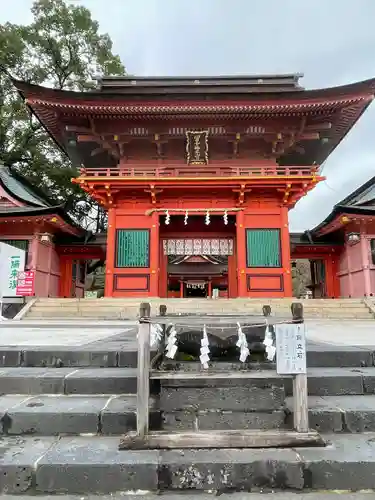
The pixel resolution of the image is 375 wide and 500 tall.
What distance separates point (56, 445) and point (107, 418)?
1.37ft

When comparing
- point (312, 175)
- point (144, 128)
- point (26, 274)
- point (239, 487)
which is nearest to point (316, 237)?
point (312, 175)

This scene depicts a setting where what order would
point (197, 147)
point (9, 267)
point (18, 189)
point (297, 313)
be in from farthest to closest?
point (18, 189) < point (197, 147) < point (9, 267) < point (297, 313)

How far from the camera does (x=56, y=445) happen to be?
105 inches

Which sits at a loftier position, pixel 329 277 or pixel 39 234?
pixel 39 234

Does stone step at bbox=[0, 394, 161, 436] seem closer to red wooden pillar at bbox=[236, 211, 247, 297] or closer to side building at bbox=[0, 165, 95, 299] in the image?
red wooden pillar at bbox=[236, 211, 247, 297]

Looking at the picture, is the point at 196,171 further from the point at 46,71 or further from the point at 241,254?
the point at 46,71

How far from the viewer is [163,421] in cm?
290

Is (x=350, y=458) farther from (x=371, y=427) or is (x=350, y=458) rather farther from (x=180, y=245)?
(x=180, y=245)

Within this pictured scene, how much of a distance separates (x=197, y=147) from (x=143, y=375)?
Result: 1339cm

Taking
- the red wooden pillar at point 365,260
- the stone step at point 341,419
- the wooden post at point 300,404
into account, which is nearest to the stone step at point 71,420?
the wooden post at point 300,404

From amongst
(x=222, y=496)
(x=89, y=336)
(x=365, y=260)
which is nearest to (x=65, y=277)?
(x=89, y=336)

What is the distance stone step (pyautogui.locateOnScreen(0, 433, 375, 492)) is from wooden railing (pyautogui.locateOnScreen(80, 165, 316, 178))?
12611 millimetres

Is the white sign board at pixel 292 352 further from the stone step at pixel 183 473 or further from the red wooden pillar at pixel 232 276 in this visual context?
the red wooden pillar at pixel 232 276

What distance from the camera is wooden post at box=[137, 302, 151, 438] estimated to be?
2613 mm
